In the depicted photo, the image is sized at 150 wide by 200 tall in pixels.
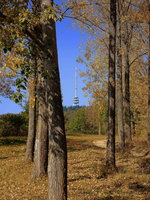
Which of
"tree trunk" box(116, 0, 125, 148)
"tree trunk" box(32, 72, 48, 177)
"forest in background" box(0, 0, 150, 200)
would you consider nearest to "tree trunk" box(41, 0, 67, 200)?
"forest in background" box(0, 0, 150, 200)

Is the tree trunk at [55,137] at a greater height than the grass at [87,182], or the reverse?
the tree trunk at [55,137]

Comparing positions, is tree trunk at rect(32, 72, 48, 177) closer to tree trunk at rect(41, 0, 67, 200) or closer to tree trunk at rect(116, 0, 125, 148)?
tree trunk at rect(41, 0, 67, 200)

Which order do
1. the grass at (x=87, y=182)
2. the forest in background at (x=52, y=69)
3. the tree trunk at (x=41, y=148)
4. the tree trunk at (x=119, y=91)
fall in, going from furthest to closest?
the tree trunk at (x=119, y=91)
the tree trunk at (x=41, y=148)
the grass at (x=87, y=182)
the forest in background at (x=52, y=69)

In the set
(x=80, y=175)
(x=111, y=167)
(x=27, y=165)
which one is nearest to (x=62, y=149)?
(x=80, y=175)

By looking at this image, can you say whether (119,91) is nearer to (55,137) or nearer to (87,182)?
(87,182)

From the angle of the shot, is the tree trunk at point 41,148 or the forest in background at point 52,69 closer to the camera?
the forest in background at point 52,69

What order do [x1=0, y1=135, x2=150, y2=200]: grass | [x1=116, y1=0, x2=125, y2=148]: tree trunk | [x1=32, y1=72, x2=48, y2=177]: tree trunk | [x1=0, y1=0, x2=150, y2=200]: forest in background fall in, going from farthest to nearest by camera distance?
[x1=116, y1=0, x2=125, y2=148]: tree trunk
[x1=32, y1=72, x2=48, y2=177]: tree trunk
[x1=0, y1=135, x2=150, y2=200]: grass
[x1=0, y1=0, x2=150, y2=200]: forest in background

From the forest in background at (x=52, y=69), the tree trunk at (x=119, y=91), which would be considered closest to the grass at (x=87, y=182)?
the forest in background at (x=52, y=69)

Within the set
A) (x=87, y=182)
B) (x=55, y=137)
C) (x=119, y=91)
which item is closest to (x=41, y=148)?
(x=87, y=182)

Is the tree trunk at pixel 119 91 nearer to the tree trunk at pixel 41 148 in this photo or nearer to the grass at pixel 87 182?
the grass at pixel 87 182

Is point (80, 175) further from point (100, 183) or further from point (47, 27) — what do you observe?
point (47, 27)

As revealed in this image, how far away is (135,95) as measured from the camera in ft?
92.8

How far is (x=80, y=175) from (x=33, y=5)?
7.65 m

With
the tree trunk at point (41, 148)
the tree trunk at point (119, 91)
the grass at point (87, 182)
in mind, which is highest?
the tree trunk at point (119, 91)
